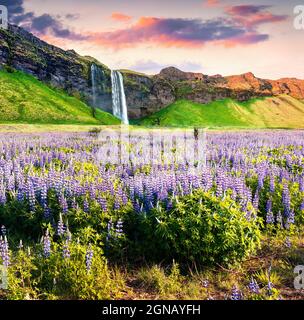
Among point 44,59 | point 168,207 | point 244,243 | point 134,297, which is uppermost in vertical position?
point 44,59

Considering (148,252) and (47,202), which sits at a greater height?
(47,202)

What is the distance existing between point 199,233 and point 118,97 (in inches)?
Result: 4925

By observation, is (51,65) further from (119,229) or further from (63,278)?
(63,278)

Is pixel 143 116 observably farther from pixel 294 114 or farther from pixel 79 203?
pixel 79 203

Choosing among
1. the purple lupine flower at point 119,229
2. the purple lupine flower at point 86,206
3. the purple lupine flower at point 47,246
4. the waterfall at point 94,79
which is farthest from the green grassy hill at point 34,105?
the purple lupine flower at point 47,246

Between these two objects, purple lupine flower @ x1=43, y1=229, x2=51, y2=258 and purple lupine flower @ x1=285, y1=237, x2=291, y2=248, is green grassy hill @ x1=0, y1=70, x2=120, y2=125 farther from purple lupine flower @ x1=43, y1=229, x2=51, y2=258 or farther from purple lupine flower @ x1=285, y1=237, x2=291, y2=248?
purple lupine flower @ x1=43, y1=229, x2=51, y2=258

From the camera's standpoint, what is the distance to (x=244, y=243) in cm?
557

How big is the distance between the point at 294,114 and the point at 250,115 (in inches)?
648

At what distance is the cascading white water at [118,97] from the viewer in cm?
12306

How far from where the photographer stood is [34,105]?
9050cm

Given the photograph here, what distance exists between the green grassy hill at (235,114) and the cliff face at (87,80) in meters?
5.04

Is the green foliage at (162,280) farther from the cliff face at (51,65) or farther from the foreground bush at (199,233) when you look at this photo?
→ the cliff face at (51,65)

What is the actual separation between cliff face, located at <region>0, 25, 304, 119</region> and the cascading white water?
5.25 feet
